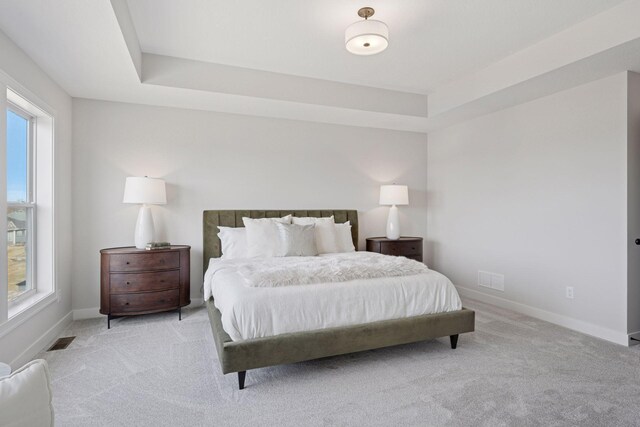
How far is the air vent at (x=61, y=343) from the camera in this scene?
9.59 feet

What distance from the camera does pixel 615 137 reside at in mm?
3086

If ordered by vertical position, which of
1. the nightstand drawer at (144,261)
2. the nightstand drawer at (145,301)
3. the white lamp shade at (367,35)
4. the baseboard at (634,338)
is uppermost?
the white lamp shade at (367,35)

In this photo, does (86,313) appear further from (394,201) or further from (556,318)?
(556,318)

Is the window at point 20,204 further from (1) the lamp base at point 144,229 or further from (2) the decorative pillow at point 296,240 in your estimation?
(2) the decorative pillow at point 296,240

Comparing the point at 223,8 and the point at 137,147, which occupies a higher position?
the point at 223,8

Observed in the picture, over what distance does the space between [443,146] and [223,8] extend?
366 cm

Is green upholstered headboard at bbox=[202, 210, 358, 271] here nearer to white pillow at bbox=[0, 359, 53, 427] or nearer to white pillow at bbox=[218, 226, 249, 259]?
white pillow at bbox=[218, 226, 249, 259]

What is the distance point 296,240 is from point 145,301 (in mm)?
1661

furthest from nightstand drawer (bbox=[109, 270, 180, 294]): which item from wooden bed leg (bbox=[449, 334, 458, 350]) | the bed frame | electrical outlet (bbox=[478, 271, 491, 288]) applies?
electrical outlet (bbox=[478, 271, 491, 288])

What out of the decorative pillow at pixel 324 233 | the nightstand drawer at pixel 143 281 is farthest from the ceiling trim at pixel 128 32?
the decorative pillow at pixel 324 233

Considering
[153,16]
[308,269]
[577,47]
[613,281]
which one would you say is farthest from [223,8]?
[613,281]

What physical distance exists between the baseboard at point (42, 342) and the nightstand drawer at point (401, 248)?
3.65m

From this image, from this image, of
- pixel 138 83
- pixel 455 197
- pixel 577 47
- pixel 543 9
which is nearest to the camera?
pixel 543 9

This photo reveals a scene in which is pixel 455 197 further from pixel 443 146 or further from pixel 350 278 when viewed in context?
pixel 350 278
